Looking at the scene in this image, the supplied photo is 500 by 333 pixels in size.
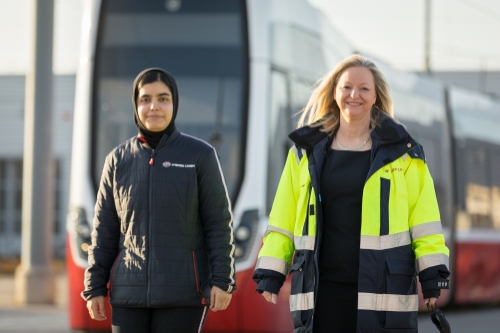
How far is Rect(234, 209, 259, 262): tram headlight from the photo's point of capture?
8.77m

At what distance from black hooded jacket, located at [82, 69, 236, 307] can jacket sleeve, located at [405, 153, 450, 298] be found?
3.06 ft

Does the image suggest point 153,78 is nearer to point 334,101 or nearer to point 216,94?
point 334,101

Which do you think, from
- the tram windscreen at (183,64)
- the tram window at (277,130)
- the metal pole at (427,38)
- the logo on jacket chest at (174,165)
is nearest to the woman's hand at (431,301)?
the logo on jacket chest at (174,165)

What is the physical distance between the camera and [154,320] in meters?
4.64

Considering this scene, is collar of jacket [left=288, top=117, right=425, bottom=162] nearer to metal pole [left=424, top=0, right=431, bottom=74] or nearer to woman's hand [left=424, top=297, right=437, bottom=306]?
woman's hand [left=424, top=297, right=437, bottom=306]

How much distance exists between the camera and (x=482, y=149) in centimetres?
1612

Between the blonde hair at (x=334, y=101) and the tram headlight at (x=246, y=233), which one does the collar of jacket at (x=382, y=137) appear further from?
the tram headlight at (x=246, y=233)

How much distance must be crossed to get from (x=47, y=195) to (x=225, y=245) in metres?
10.6

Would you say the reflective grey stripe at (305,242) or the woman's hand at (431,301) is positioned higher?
the reflective grey stripe at (305,242)

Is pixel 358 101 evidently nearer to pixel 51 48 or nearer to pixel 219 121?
pixel 219 121

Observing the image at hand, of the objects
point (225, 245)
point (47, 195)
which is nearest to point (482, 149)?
point (47, 195)

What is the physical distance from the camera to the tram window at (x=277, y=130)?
9117 millimetres

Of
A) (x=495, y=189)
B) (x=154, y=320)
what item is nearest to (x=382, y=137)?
(x=154, y=320)

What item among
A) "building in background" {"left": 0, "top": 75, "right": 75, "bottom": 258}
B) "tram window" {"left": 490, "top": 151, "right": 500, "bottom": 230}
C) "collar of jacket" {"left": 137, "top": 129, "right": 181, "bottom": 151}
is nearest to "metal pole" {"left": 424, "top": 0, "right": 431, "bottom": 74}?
"building in background" {"left": 0, "top": 75, "right": 75, "bottom": 258}
